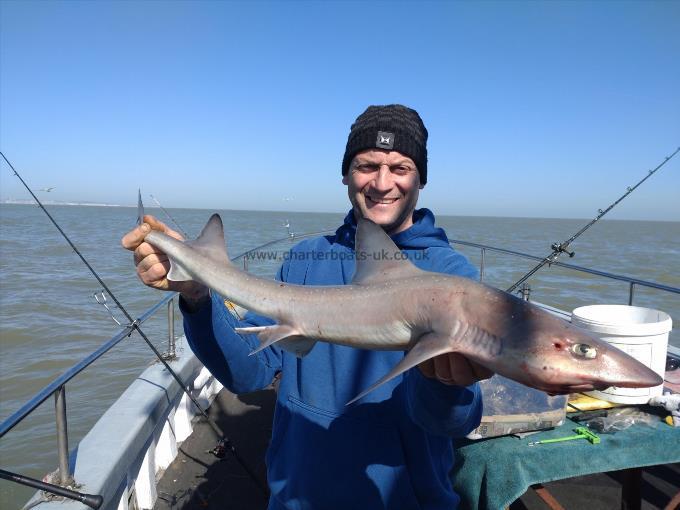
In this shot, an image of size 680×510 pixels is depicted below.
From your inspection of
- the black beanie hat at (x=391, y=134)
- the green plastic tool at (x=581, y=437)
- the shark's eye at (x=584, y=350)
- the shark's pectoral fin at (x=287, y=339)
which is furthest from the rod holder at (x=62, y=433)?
the green plastic tool at (x=581, y=437)

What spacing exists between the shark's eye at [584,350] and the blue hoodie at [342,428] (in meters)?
0.59

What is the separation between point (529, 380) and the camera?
1667 mm

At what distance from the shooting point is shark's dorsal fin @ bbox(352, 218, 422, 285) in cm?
215

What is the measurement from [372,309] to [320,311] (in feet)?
0.81

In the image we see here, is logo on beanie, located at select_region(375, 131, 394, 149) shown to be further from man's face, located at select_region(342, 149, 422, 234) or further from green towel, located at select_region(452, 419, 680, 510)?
green towel, located at select_region(452, 419, 680, 510)

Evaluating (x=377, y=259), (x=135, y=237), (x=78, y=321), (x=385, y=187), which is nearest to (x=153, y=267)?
(x=135, y=237)

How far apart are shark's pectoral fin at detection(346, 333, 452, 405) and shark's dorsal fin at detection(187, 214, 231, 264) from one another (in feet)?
3.62

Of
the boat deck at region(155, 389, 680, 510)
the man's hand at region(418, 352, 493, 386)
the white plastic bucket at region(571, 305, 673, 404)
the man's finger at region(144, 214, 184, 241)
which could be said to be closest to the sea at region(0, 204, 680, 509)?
the boat deck at region(155, 389, 680, 510)

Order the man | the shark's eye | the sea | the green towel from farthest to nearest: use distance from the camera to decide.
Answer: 1. the sea
2. the green towel
3. the man
4. the shark's eye

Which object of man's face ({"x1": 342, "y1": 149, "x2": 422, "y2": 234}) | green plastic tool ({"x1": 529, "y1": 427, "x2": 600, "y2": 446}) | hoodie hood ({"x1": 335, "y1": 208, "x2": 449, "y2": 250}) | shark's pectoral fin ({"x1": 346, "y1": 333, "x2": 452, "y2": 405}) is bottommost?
green plastic tool ({"x1": 529, "y1": 427, "x2": 600, "y2": 446})

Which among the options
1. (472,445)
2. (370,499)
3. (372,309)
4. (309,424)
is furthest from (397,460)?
(472,445)

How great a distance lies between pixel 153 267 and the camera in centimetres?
239

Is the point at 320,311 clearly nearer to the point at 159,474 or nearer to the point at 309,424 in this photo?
the point at 309,424

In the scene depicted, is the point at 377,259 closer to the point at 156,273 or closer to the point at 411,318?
the point at 411,318
